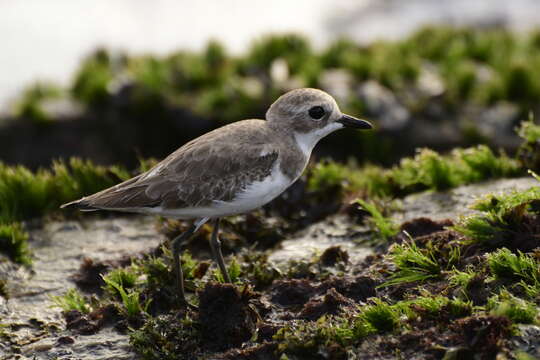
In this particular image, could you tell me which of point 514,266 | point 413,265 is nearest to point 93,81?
point 413,265

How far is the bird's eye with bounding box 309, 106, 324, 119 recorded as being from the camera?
827 cm

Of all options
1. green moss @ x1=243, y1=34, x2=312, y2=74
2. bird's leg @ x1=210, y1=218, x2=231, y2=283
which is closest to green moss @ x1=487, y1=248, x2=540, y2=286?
bird's leg @ x1=210, y1=218, x2=231, y2=283

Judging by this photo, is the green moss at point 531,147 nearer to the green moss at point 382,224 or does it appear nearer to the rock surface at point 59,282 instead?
the green moss at point 382,224

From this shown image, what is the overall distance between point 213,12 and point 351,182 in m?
18.2

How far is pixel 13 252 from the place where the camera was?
9.18 m

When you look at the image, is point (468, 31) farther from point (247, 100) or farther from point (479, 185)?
point (479, 185)

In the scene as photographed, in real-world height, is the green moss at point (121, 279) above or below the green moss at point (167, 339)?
above

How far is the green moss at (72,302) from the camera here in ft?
26.1

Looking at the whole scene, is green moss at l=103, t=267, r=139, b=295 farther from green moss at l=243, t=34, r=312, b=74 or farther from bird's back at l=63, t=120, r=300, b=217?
green moss at l=243, t=34, r=312, b=74

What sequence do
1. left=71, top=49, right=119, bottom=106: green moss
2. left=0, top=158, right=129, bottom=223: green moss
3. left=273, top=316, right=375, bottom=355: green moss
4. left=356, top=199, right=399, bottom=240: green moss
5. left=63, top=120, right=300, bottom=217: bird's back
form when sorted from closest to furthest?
1. left=273, top=316, right=375, bottom=355: green moss
2. left=63, top=120, right=300, bottom=217: bird's back
3. left=356, top=199, right=399, bottom=240: green moss
4. left=0, top=158, right=129, bottom=223: green moss
5. left=71, top=49, right=119, bottom=106: green moss

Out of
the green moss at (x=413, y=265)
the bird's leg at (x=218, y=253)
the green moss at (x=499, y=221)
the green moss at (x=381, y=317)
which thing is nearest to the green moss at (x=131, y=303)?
the bird's leg at (x=218, y=253)

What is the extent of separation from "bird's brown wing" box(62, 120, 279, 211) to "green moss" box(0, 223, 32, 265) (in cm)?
179

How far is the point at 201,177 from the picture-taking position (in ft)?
25.3

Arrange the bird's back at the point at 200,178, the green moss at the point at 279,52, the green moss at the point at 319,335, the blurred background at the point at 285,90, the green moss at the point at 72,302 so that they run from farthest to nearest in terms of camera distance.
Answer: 1. the green moss at the point at 279,52
2. the blurred background at the point at 285,90
3. the green moss at the point at 72,302
4. the bird's back at the point at 200,178
5. the green moss at the point at 319,335
